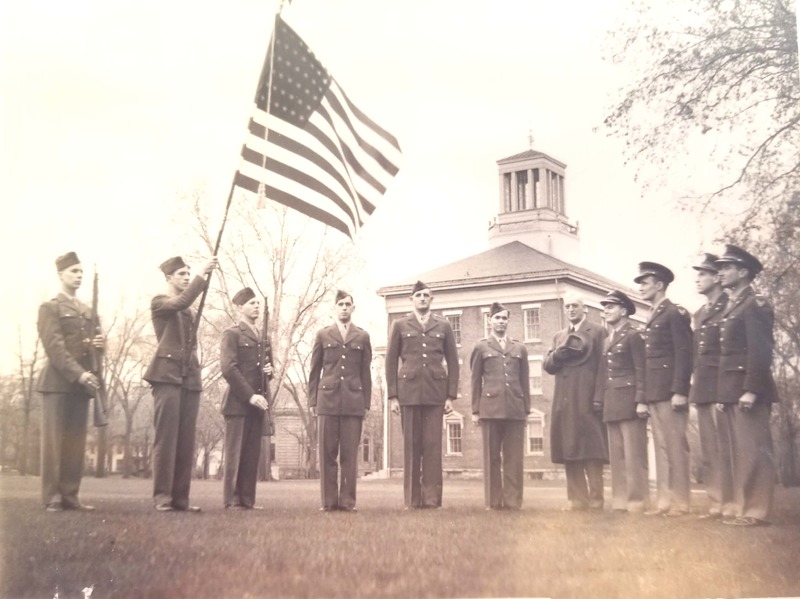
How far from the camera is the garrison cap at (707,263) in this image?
208 inches

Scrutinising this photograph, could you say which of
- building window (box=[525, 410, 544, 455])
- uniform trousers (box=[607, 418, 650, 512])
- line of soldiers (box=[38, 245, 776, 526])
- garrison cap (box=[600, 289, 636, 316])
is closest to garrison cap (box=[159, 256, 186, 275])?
line of soldiers (box=[38, 245, 776, 526])

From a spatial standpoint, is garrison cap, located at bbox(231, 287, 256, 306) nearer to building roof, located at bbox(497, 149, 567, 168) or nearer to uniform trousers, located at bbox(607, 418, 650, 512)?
building roof, located at bbox(497, 149, 567, 168)

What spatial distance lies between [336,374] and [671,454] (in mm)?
1924

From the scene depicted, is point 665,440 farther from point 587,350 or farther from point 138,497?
point 138,497

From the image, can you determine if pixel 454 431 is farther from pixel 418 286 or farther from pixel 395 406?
pixel 418 286

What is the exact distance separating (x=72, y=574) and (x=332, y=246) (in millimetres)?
2085

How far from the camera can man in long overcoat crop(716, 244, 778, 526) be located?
4977mm

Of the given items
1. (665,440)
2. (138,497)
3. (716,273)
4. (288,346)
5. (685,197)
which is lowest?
(138,497)

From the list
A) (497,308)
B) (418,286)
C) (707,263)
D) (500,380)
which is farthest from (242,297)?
(707,263)

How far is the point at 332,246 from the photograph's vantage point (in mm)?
4992

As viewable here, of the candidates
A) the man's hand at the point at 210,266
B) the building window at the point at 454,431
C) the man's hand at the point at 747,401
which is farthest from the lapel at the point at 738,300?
the man's hand at the point at 210,266

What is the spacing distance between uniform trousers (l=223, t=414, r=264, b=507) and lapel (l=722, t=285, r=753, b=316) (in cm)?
A: 266

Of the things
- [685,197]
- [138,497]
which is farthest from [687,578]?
[138,497]

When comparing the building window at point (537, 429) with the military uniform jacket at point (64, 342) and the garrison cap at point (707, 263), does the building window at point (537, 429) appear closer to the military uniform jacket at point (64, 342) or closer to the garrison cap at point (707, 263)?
the garrison cap at point (707, 263)
